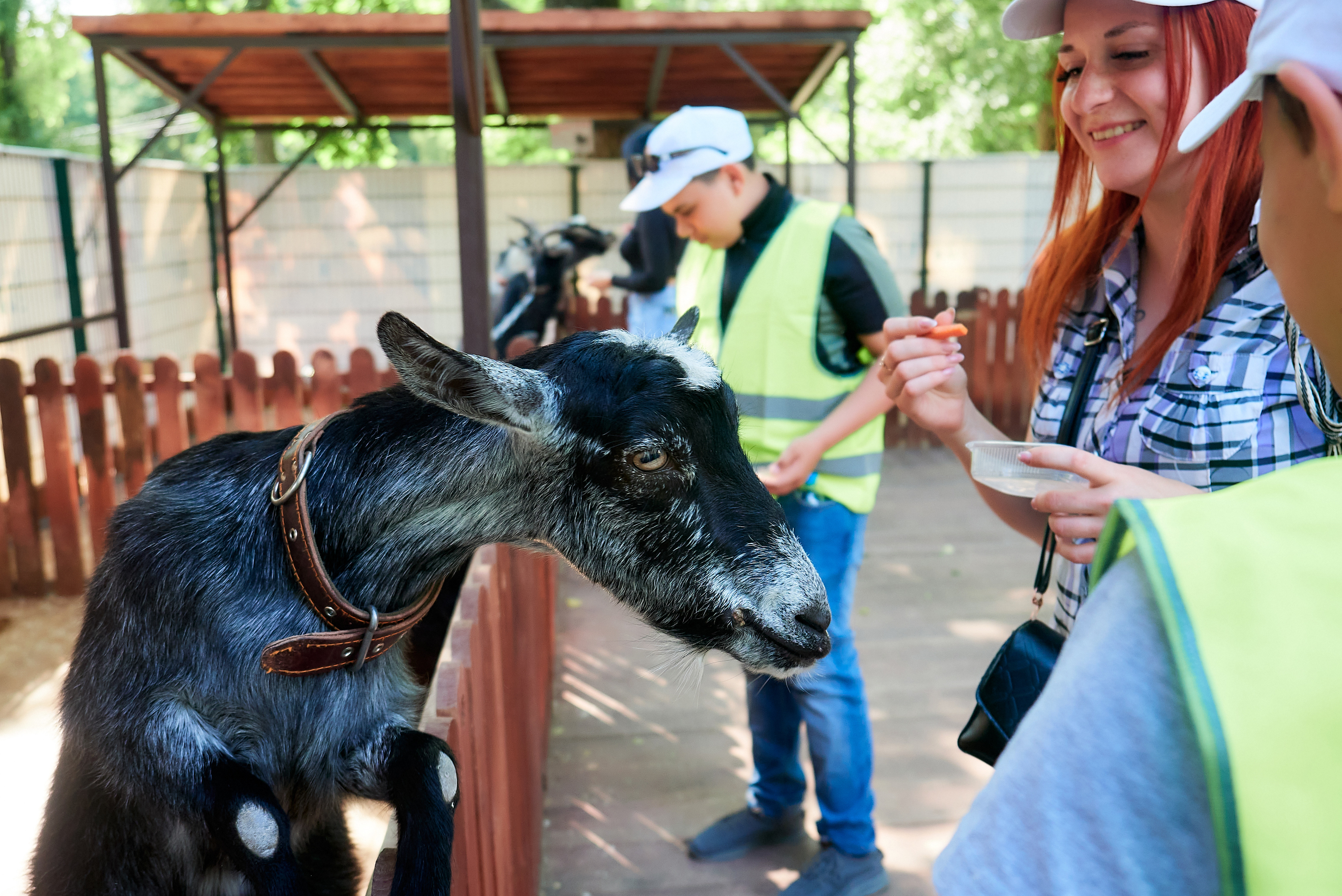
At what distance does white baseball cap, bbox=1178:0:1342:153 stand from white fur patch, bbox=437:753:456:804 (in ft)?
4.29

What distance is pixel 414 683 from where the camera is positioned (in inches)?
69.8

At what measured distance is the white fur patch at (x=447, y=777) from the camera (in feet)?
4.57

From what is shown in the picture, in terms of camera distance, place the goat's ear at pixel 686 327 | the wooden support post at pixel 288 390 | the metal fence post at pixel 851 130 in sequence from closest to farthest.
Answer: the goat's ear at pixel 686 327 → the wooden support post at pixel 288 390 → the metal fence post at pixel 851 130

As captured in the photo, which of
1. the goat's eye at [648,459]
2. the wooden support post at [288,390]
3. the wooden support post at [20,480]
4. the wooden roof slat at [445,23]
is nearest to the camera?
the goat's eye at [648,459]

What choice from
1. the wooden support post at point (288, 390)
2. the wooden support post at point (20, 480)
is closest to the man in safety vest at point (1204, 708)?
the wooden support post at point (288, 390)

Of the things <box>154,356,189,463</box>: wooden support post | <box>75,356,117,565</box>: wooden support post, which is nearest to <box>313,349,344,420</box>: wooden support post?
<box>154,356,189,463</box>: wooden support post

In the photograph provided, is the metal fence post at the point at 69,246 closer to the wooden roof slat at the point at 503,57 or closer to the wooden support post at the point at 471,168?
the wooden roof slat at the point at 503,57

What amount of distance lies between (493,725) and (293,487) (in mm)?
862

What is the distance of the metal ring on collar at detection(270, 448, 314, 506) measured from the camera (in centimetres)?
146

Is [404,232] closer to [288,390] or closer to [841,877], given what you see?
[288,390]

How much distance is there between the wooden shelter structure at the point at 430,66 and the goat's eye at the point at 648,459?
18.8ft

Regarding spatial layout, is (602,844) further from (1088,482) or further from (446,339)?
(446,339)

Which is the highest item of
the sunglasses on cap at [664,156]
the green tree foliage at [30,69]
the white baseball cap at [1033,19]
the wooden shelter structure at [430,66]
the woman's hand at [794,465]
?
the green tree foliage at [30,69]

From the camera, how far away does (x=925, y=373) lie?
1.69m
